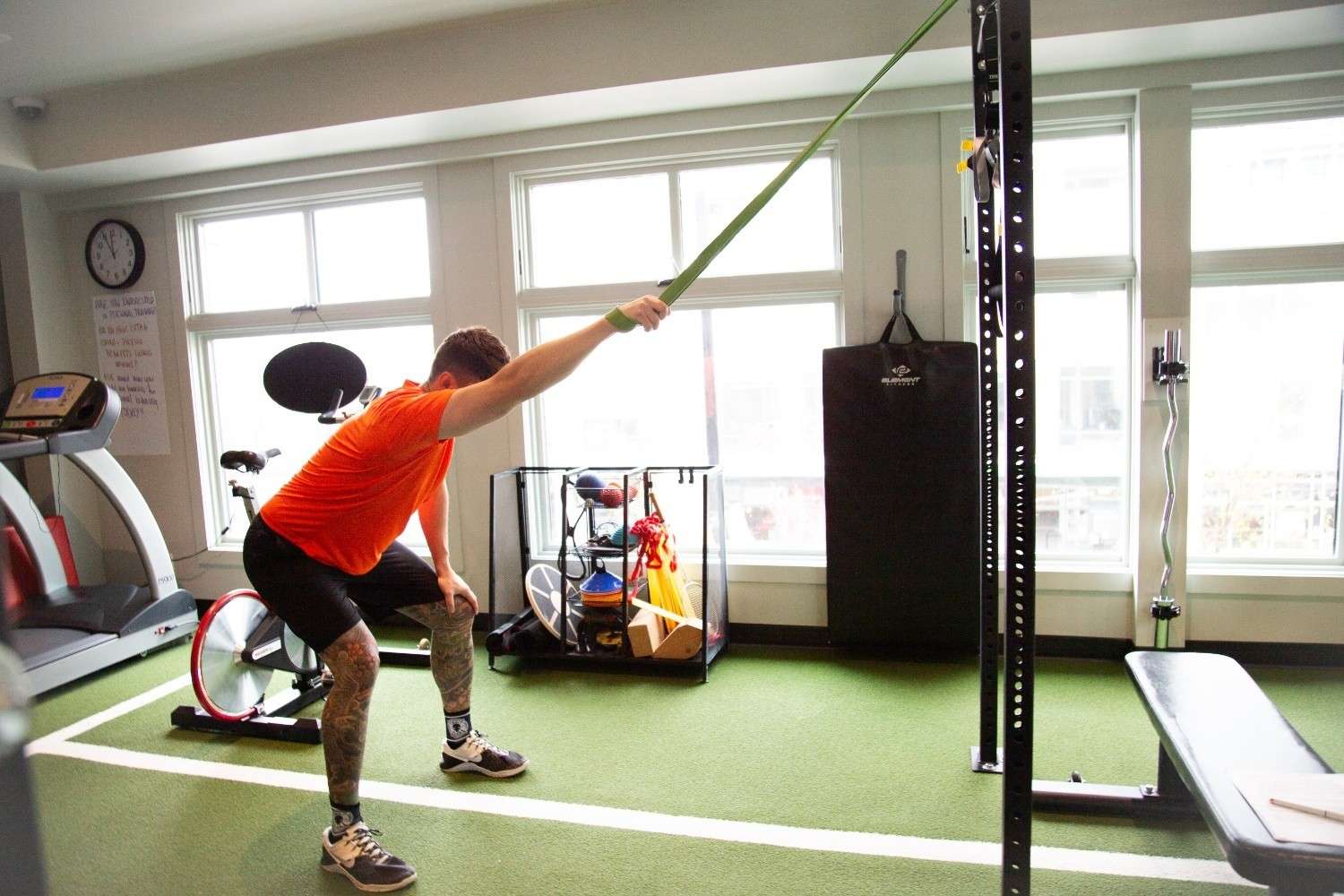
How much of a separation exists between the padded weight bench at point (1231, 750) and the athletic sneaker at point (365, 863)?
1.97 metres

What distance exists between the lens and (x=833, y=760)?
9.27 ft

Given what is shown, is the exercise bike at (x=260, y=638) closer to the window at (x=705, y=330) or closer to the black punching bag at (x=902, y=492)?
the window at (x=705, y=330)

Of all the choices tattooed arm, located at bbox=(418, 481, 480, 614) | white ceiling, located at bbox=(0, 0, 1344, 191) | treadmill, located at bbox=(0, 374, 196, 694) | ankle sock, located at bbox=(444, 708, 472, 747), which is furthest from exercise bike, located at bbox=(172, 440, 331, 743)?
white ceiling, located at bbox=(0, 0, 1344, 191)

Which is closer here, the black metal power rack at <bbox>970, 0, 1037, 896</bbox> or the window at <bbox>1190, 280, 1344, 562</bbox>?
the black metal power rack at <bbox>970, 0, 1037, 896</bbox>

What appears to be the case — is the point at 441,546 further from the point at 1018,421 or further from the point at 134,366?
the point at 134,366

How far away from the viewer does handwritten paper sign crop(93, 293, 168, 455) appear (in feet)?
16.4

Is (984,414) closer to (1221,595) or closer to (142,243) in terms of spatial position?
(1221,595)

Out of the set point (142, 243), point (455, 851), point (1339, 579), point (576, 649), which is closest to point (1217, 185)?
point (1339, 579)

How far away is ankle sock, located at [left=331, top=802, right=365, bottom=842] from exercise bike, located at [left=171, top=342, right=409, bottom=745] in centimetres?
90

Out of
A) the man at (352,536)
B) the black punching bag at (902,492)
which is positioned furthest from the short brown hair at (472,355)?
the black punching bag at (902,492)

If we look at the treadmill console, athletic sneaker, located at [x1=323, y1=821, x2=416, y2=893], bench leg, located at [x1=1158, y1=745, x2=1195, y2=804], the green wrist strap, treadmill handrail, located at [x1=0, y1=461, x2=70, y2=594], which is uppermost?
the green wrist strap

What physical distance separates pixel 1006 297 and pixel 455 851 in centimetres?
212

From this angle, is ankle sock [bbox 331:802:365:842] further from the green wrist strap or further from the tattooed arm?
the green wrist strap

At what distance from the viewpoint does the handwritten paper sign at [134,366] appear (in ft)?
16.4
